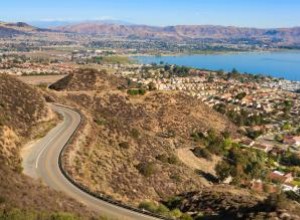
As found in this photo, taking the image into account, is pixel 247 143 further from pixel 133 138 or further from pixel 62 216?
pixel 62 216

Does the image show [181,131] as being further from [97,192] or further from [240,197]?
[97,192]

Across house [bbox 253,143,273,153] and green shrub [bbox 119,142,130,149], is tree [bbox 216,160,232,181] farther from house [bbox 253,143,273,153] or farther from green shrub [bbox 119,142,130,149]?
house [bbox 253,143,273,153]

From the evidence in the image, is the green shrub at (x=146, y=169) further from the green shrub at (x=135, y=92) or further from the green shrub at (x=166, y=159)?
the green shrub at (x=135, y=92)

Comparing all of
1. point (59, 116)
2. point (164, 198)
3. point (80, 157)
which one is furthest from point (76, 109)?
point (164, 198)

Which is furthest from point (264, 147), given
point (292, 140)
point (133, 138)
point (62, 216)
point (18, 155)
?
point (62, 216)

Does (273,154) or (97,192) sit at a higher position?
(97,192)

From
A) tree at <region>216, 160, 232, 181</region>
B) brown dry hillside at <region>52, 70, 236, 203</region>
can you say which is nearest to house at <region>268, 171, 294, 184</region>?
tree at <region>216, 160, 232, 181</region>
